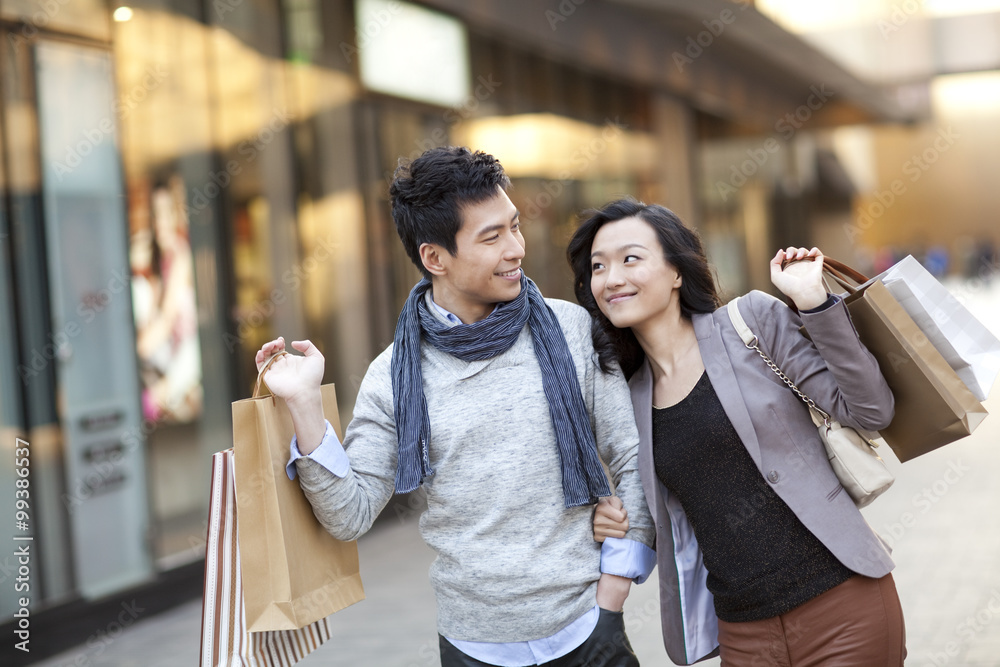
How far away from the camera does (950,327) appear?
2.23 m

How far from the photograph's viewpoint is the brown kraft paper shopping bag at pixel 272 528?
2.16 m

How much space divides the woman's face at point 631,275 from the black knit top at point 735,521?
0.77ft

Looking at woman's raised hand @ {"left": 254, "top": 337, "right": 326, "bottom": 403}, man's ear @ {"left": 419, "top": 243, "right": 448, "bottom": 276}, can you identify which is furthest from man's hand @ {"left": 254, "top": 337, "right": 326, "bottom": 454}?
man's ear @ {"left": 419, "top": 243, "right": 448, "bottom": 276}

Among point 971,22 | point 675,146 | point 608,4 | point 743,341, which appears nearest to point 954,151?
point 971,22

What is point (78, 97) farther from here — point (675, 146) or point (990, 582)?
point (675, 146)

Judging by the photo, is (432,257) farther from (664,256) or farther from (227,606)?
(227,606)

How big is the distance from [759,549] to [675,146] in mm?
14846

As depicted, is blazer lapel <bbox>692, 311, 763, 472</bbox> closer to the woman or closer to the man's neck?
Result: the woman

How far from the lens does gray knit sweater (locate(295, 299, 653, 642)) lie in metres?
2.30

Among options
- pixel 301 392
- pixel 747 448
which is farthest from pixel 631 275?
pixel 301 392

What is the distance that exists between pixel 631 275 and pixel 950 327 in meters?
0.74

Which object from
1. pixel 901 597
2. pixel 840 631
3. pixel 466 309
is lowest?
pixel 901 597

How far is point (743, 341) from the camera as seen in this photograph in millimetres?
2385

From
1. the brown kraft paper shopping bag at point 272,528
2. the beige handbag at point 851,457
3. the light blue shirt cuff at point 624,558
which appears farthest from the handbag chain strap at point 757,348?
the brown kraft paper shopping bag at point 272,528
